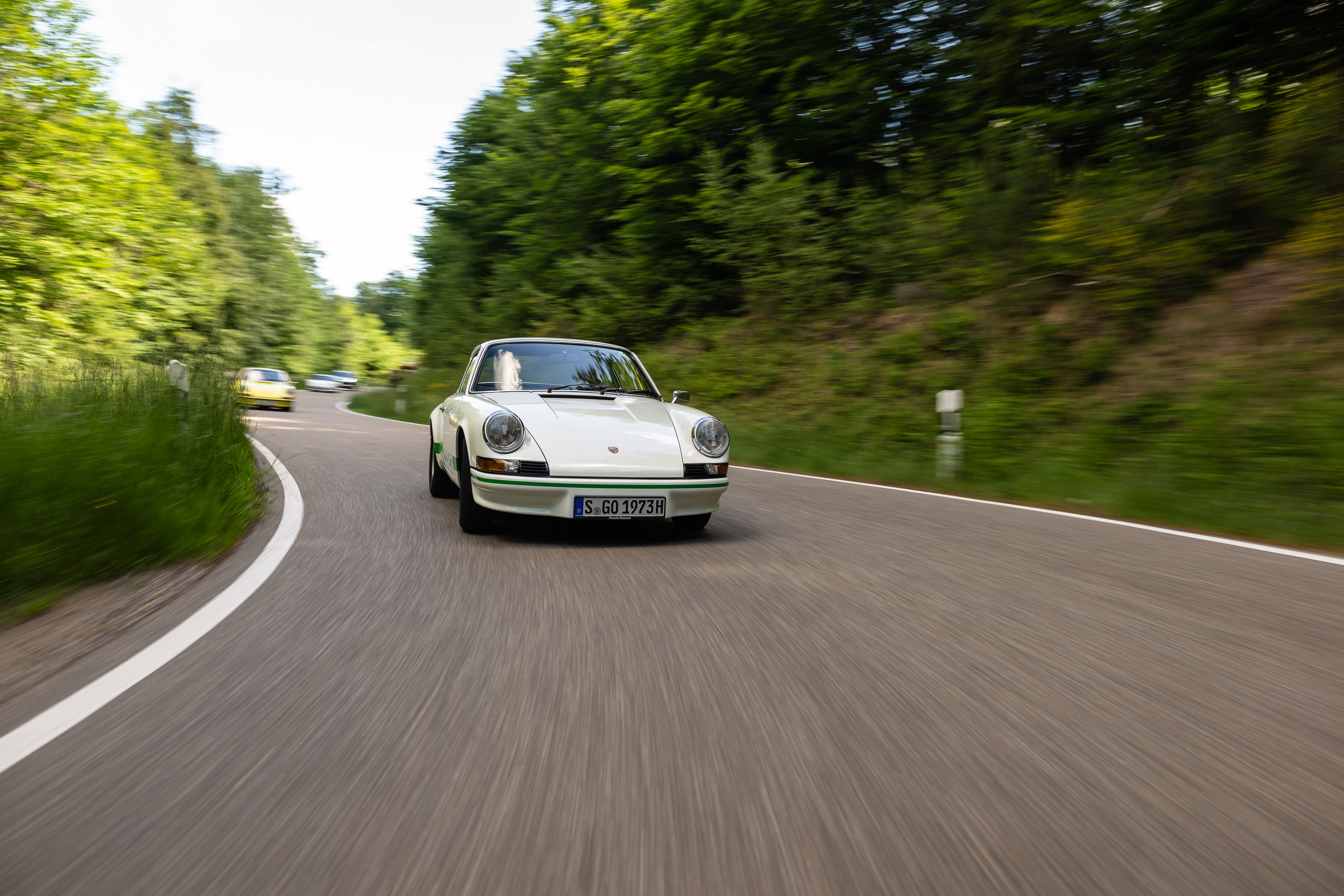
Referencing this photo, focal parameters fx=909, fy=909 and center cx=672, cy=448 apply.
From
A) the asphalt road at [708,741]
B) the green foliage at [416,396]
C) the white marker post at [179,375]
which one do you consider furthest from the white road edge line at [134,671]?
the green foliage at [416,396]

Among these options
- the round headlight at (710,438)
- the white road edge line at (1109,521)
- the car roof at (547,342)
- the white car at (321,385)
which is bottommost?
the white road edge line at (1109,521)

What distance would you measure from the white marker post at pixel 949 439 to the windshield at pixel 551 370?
4543mm

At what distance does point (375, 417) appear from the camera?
1040 inches

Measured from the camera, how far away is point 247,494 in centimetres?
702

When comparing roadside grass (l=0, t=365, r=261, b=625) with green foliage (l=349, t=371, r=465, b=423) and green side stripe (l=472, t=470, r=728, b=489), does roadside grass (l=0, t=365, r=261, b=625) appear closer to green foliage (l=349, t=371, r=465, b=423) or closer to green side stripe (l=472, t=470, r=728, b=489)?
green side stripe (l=472, t=470, r=728, b=489)

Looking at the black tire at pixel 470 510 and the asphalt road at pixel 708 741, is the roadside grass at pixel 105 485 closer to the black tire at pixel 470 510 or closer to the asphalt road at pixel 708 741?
the asphalt road at pixel 708 741

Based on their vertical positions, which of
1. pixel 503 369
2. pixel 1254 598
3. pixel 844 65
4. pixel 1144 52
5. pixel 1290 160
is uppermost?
pixel 844 65

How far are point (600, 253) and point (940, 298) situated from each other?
11.1 metres

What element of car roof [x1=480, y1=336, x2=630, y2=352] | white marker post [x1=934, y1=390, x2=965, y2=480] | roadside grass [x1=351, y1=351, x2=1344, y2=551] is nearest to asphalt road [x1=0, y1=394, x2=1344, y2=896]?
car roof [x1=480, y1=336, x2=630, y2=352]

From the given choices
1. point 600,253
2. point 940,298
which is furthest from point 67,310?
point 940,298

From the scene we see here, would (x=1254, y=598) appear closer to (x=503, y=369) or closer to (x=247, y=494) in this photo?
(x=503, y=369)

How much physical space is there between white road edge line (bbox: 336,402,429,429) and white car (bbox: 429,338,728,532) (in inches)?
439

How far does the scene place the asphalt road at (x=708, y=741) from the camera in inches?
77.5

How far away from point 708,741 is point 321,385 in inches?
2535
